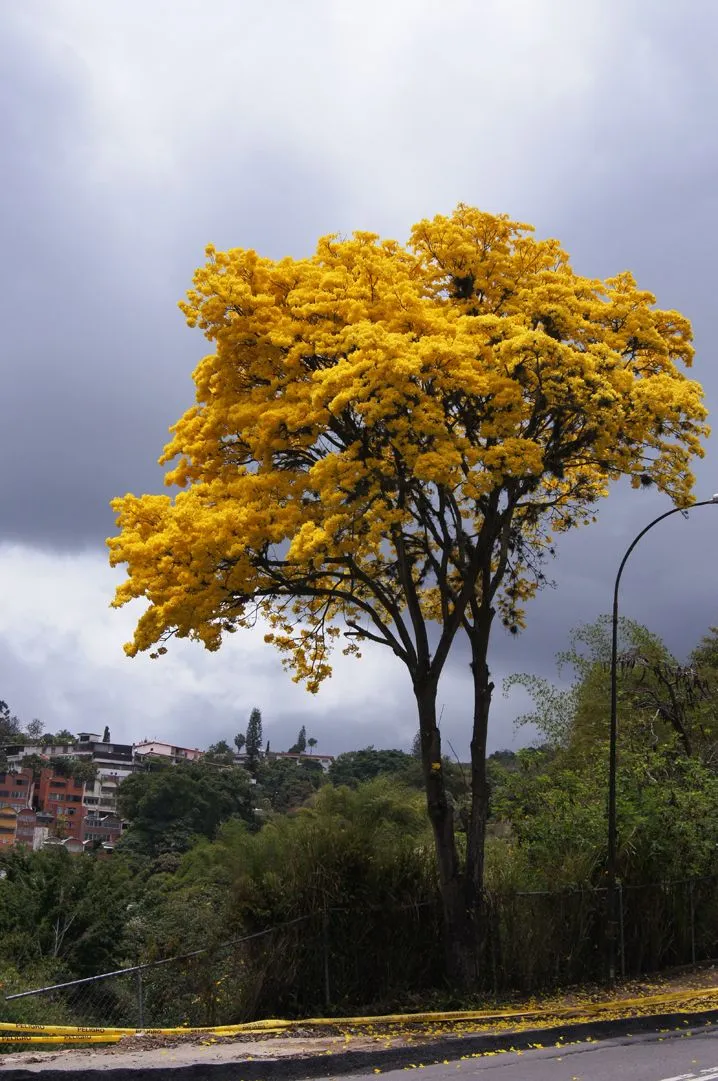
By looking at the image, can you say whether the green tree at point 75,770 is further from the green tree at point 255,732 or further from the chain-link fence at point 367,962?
the chain-link fence at point 367,962

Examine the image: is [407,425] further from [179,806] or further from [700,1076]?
[179,806]

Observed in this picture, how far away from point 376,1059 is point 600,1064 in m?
2.43

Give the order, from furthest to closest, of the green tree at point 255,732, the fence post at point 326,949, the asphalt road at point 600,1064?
the green tree at point 255,732, the fence post at point 326,949, the asphalt road at point 600,1064

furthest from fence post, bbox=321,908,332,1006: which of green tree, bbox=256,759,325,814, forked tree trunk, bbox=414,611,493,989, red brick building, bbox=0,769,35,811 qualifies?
red brick building, bbox=0,769,35,811

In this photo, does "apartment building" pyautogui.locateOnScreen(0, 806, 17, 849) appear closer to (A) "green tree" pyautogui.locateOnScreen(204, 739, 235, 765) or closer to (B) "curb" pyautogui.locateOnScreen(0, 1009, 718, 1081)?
(A) "green tree" pyautogui.locateOnScreen(204, 739, 235, 765)

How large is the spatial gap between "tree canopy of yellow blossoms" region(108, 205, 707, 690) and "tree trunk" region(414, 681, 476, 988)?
1577mm

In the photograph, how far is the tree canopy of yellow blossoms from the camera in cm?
1380

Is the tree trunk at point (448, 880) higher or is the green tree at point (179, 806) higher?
the green tree at point (179, 806)

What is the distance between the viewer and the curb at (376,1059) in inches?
376

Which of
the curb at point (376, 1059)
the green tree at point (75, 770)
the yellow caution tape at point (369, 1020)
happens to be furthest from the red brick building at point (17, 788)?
the curb at point (376, 1059)

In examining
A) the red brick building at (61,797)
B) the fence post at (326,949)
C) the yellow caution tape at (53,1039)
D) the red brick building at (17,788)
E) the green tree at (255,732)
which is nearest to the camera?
the yellow caution tape at (53,1039)

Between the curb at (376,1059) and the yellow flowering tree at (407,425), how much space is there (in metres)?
2.53

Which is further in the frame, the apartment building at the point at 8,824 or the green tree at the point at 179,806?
the apartment building at the point at 8,824

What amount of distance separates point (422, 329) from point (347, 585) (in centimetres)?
590
